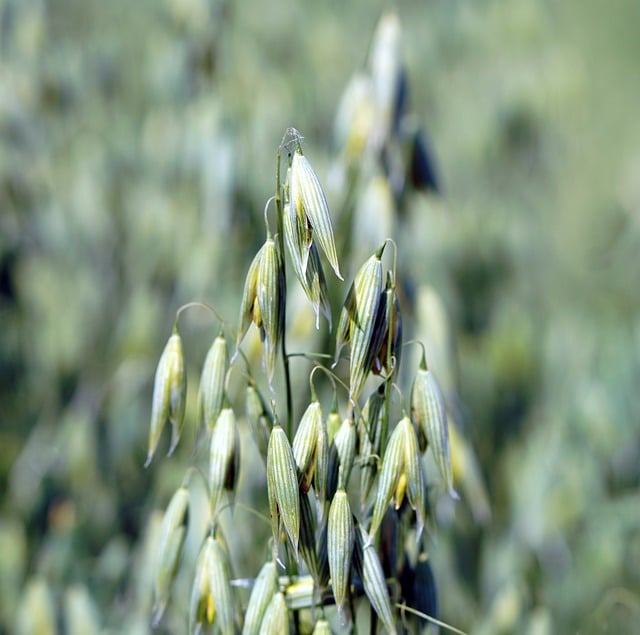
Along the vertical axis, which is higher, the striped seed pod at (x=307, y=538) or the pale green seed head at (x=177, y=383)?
the pale green seed head at (x=177, y=383)

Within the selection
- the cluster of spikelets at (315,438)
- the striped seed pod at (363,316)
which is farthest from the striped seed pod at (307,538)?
the striped seed pod at (363,316)

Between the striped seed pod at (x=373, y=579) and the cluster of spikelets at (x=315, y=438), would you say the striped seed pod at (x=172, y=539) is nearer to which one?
the cluster of spikelets at (x=315, y=438)

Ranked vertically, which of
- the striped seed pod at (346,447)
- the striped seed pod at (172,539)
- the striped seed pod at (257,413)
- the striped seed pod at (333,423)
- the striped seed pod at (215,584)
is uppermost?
the striped seed pod at (257,413)

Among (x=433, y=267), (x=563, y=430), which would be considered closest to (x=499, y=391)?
(x=563, y=430)

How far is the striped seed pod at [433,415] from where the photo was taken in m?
0.78

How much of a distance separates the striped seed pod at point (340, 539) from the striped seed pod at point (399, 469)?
0.02 m

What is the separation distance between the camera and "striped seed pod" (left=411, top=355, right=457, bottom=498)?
0.78 meters

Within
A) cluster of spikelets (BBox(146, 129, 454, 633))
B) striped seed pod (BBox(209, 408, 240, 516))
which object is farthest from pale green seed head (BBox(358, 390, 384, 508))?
striped seed pod (BBox(209, 408, 240, 516))

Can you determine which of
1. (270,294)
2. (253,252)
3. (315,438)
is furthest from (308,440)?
(253,252)

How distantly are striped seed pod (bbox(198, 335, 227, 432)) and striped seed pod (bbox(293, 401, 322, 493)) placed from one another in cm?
10

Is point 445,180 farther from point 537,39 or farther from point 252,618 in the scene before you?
point 252,618

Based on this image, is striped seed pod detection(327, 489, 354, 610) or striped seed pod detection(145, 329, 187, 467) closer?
striped seed pod detection(327, 489, 354, 610)

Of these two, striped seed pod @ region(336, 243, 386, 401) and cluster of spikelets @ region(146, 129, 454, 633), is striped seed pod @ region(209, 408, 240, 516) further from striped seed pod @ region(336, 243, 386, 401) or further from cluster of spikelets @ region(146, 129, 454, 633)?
striped seed pod @ region(336, 243, 386, 401)

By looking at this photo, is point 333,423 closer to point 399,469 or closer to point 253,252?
point 399,469
